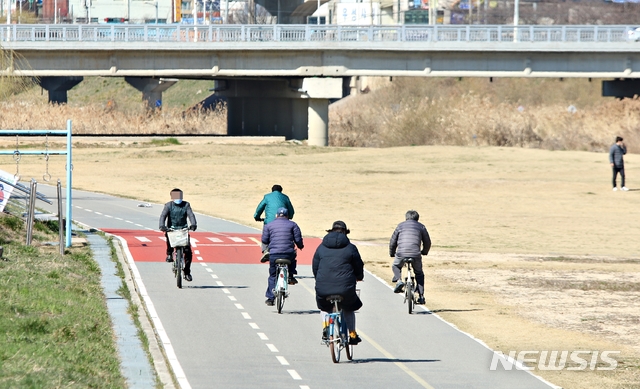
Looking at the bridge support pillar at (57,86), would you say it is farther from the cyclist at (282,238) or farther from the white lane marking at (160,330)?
the cyclist at (282,238)

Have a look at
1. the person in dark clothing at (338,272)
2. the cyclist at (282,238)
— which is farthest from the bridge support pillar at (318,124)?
the person in dark clothing at (338,272)

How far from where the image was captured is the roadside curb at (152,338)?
36.8 feet

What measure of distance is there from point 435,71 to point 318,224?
29367mm

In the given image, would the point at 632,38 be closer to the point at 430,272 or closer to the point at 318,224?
the point at 318,224

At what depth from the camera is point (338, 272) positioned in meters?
12.3

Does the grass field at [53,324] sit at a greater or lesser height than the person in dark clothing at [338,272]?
lesser

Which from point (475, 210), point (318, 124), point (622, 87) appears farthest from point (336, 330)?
point (622, 87)

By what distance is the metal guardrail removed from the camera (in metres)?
55.6

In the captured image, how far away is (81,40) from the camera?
55.4m

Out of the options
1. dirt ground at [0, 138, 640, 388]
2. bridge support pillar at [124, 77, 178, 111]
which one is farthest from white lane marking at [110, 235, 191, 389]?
bridge support pillar at [124, 77, 178, 111]

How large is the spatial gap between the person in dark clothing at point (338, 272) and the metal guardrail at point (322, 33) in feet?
147

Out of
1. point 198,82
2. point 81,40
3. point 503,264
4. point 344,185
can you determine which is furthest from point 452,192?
point 198,82

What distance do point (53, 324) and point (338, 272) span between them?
3722 millimetres

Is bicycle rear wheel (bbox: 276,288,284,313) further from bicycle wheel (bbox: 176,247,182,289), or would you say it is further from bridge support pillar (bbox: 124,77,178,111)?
bridge support pillar (bbox: 124,77,178,111)
